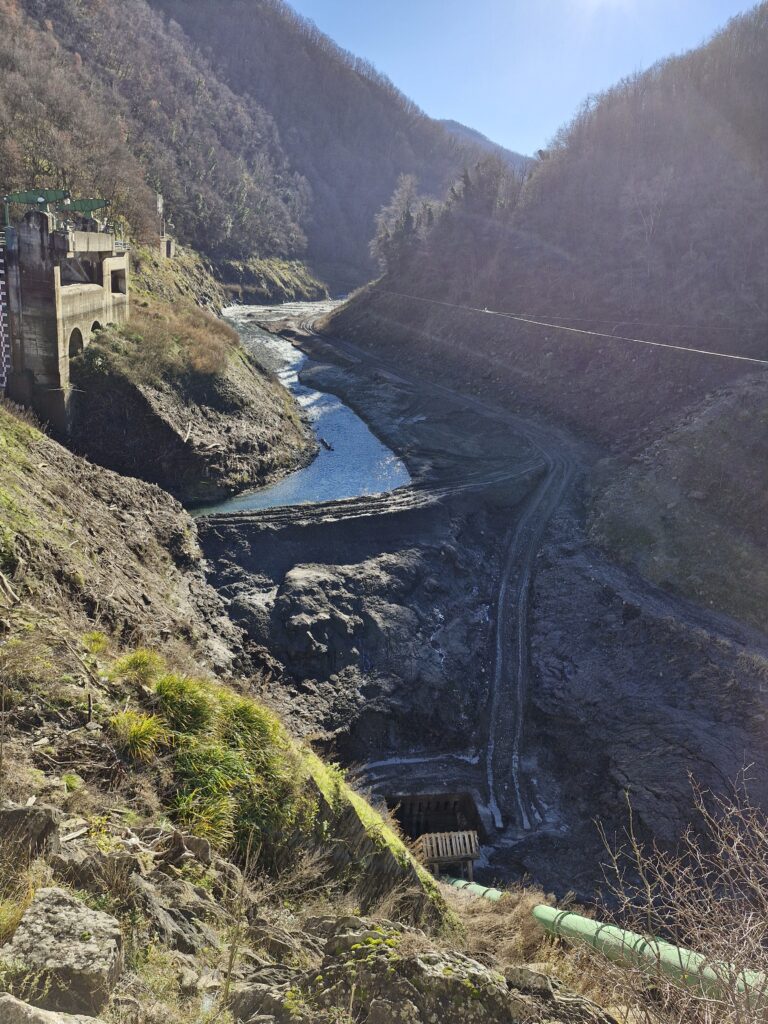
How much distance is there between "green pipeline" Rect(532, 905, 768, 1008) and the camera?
5121mm

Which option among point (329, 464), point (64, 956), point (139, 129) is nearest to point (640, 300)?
point (329, 464)

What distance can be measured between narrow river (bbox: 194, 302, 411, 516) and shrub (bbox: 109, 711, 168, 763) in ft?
63.8

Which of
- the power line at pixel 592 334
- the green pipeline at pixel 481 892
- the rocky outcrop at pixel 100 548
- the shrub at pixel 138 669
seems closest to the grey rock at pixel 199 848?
the shrub at pixel 138 669

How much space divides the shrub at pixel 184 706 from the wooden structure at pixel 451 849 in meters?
9.11

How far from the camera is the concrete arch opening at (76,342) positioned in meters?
26.9

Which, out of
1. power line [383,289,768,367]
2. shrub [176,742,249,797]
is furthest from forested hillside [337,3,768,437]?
shrub [176,742,249,797]

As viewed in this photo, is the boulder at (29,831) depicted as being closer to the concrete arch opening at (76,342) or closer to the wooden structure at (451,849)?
the wooden structure at (451,849)

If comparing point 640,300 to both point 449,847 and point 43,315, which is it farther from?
point 449,847

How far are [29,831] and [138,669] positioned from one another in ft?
12.0

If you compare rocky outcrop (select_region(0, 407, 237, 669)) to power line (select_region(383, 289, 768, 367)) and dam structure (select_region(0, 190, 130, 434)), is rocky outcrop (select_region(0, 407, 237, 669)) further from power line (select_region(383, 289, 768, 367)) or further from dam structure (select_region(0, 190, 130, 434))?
power line (select_region(383, 289, 768, 367))

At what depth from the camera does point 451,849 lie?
15.6 metres

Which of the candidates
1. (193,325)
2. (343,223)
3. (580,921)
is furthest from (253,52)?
(580,921)

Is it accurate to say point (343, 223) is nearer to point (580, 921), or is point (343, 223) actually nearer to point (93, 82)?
point (93, 82)

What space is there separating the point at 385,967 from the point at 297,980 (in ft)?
2.33
